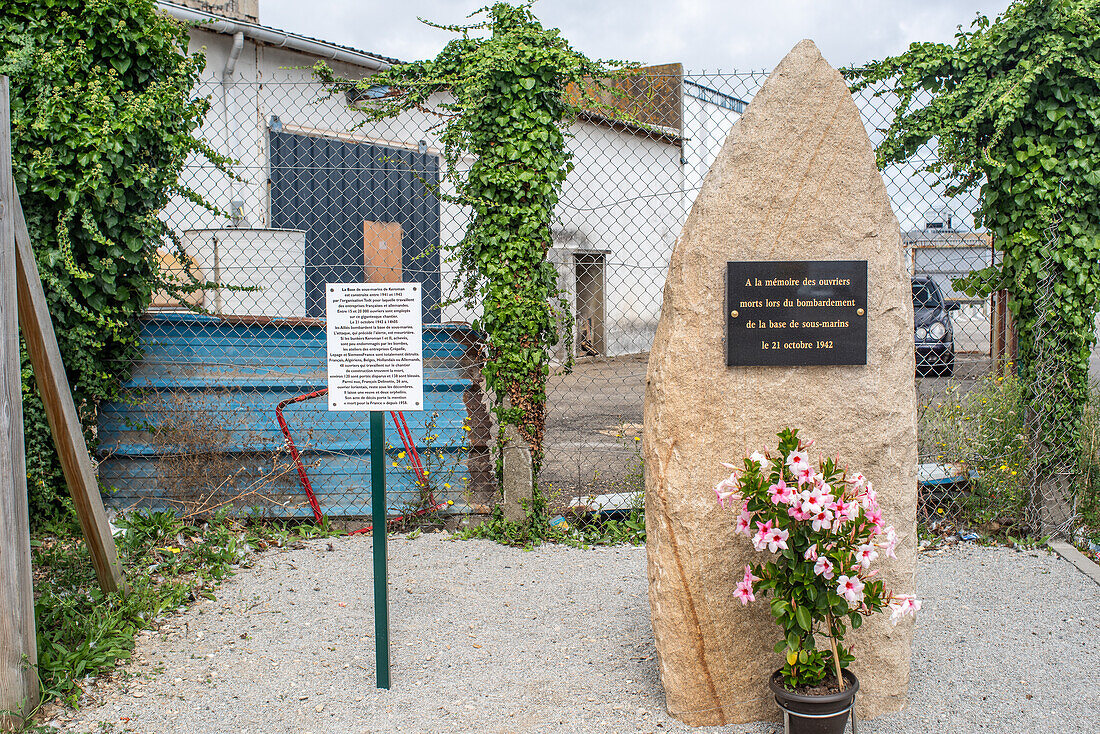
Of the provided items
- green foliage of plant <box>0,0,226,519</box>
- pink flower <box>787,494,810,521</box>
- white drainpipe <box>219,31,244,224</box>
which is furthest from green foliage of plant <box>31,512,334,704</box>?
white drainpipe <box>219,31,244,224</box>

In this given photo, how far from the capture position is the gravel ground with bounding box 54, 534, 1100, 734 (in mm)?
2908

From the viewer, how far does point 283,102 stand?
845 cm

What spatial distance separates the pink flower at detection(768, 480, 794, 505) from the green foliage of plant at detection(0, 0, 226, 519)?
12.7 feet

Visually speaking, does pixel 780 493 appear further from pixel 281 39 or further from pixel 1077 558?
pixel 281 39

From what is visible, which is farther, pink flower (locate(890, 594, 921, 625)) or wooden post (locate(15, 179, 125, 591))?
wooden post (locate(15, 179, 125, 591))

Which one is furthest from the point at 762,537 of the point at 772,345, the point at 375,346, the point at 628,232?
the point at 628,232

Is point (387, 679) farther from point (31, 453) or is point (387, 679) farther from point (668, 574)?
point (31, 453)

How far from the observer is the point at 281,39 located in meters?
8.49

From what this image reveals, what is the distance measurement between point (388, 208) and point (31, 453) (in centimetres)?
530

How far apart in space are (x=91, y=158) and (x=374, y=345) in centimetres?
257

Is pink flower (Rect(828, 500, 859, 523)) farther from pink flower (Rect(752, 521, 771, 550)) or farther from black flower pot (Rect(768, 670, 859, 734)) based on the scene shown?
black flower pot (Rect(768, 670, 859, 734))

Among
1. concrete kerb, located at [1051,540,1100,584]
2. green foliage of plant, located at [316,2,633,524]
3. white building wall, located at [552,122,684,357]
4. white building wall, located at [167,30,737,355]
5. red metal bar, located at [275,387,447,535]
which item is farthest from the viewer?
white building wall, located at [552,122,684,357]

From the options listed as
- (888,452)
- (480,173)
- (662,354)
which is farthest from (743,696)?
(480,173)

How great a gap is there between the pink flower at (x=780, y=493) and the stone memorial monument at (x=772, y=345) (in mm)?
321
